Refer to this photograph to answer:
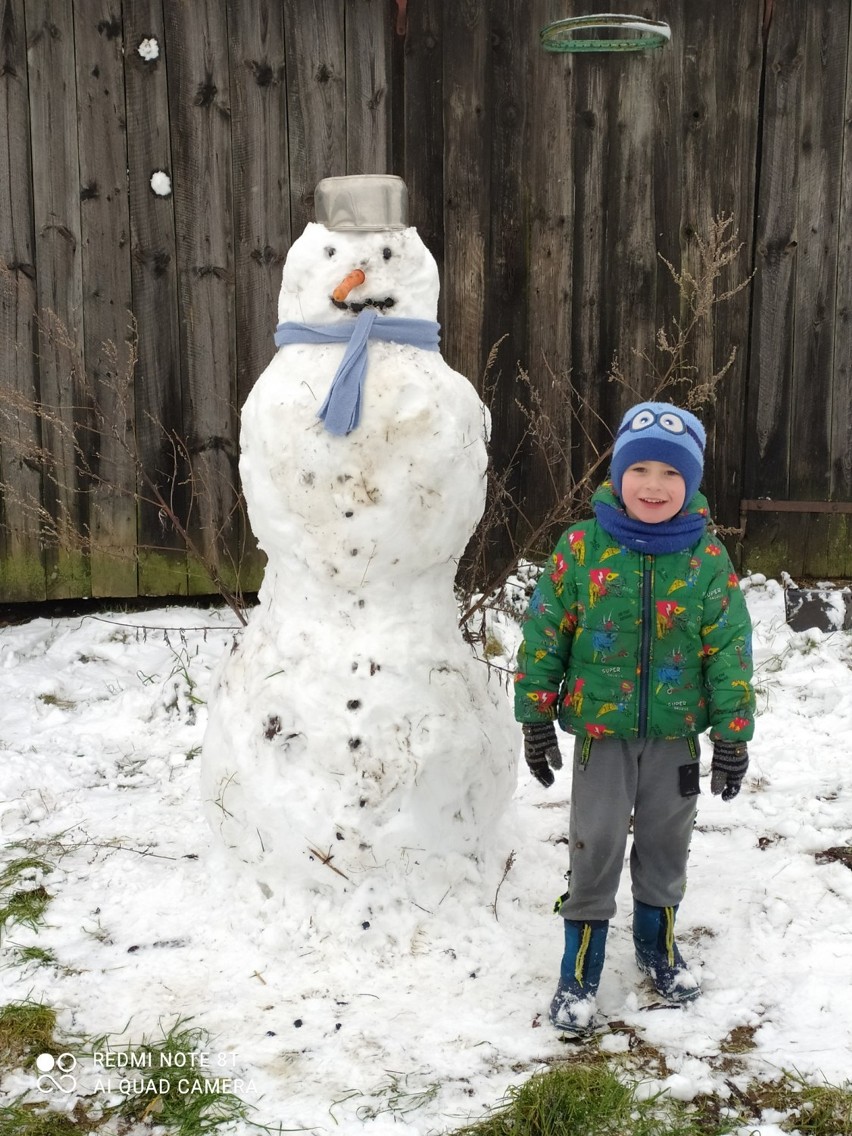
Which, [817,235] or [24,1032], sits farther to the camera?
[817,235]

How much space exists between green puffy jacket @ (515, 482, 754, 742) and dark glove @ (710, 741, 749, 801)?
0.09ft

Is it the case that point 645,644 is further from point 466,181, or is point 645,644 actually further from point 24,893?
point 466,181

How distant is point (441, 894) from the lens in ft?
9.10

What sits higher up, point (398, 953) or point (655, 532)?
point (655, 532)

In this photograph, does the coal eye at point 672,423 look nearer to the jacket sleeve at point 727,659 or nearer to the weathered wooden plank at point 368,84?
the jacket sleeve at point 727,659

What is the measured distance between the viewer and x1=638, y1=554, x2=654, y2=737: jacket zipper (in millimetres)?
2320

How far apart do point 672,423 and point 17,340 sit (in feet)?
10.9

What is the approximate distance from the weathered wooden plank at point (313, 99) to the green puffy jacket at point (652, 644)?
9.59 feet

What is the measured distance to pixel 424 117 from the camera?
15.4ft

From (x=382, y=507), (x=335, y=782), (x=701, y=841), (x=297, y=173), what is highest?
(x=297, y=173)

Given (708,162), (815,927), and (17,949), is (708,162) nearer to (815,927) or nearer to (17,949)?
(815,927)

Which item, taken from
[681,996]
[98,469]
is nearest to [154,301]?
[98,469]

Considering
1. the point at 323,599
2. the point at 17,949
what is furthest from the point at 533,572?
the point at 17,949

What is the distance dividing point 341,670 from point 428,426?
0.66m
